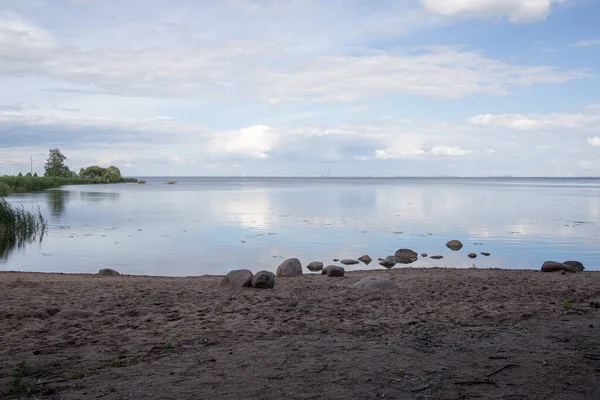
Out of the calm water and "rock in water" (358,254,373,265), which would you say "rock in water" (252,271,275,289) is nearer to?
the calm water

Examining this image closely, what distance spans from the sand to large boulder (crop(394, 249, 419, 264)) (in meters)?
8.32

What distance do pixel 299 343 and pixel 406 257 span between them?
1419 cm

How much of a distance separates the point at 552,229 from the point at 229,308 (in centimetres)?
2787

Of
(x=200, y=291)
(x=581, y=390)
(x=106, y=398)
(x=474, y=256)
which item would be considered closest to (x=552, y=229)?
(x=474, y=256)

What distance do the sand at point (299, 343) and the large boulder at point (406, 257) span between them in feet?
27.3

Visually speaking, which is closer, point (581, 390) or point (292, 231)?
point (581, 390)

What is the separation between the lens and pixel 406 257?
21.1 metres

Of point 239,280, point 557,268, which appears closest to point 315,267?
point 239,280

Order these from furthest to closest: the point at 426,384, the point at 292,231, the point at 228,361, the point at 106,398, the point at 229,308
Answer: the point at 292,231 < the point at 229,308 < the point at 228,361 < the point at 426,384 < the point at 106,398

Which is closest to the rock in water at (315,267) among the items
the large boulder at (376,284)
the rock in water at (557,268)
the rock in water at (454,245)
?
the large boulder at (376,284)

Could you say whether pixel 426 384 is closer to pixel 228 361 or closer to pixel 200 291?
pixel 228 361

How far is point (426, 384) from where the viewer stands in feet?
19.4

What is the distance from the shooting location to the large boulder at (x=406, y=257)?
818 inches

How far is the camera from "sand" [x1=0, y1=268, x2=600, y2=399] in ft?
19.2
